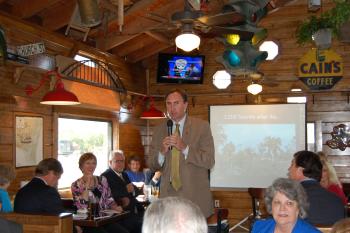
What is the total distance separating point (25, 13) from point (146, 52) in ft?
11.6

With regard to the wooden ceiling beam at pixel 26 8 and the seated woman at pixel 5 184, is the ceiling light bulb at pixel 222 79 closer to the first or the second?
Result: the wooden ceiling beam at pixel 26 8

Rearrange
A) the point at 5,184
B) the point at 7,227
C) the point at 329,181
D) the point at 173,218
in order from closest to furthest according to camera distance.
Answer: the point at 173,218 → the point at 7,227 → the point at 5,184 → the point at 329,181

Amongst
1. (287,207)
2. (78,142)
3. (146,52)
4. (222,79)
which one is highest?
(146,52)

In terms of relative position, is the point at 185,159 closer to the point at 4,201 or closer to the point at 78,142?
the point at 4,201

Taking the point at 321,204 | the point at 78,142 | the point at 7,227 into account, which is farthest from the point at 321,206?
the point at 78,142

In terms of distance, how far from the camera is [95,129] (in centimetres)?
776

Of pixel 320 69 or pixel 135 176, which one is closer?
pixel 135 176

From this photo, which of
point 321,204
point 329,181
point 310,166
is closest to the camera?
point 321,204

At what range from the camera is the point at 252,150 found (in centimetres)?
902

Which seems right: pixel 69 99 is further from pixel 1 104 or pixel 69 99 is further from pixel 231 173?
pixel 231 173

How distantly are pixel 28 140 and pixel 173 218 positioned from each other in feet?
15.6

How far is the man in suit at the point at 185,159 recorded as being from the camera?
2947mm

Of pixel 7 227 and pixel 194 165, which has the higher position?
pixel 194 165

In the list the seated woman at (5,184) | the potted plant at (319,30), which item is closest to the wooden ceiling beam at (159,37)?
the potted plant at (319,30)
